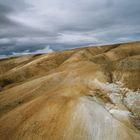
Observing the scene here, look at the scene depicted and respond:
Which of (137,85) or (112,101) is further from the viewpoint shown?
(137,85)

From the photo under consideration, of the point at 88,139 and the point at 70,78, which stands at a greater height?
the point at 70,78

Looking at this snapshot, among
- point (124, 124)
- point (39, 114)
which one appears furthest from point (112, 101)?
point (39, 114)

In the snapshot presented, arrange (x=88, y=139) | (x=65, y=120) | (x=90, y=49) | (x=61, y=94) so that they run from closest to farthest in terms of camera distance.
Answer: (x=88, y=139) → (x=65, y=120) → (x=61, y=94) → (x=90, y=49)

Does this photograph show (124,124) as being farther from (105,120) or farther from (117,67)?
(117,67)

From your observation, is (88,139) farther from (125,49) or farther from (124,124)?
(125,49)

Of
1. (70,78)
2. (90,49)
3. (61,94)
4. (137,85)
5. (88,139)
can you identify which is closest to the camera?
(88,139)

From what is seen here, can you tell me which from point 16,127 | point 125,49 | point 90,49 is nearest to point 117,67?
point 16,127
